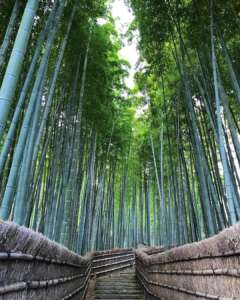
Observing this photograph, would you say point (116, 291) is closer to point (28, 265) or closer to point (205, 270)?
point (205, 270)

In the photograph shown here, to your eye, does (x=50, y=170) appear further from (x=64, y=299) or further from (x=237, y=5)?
(x=237, y=5)

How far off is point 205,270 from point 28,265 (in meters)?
1.16

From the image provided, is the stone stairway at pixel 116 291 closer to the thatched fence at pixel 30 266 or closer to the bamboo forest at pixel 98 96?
Result: the bamboo forest at pixel 98 96

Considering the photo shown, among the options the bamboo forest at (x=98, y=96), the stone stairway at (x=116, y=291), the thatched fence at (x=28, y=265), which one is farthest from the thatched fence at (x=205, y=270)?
the stone stairway at (x=116, y=291)

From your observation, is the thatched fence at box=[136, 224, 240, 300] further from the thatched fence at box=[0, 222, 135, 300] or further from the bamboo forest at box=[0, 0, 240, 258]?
the thatched fence at box=[0, 222, 135, 300]

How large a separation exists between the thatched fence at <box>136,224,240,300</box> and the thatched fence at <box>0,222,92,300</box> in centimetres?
101

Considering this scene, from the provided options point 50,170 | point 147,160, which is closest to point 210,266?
point 50,170

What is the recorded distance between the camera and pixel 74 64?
5453 mm

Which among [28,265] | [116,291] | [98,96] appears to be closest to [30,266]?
[28,265]

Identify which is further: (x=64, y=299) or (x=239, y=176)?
(x=239, y=176)

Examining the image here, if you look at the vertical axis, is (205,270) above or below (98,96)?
below

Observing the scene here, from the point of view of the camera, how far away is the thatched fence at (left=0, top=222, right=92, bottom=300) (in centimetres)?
130

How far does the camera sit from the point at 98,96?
6.10 meters

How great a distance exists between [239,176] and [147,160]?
5606 millimetres
